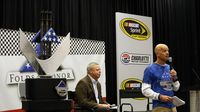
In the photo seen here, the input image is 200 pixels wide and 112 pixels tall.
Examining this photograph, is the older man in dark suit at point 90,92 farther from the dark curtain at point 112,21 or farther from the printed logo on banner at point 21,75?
the dark curtain at point 112,21

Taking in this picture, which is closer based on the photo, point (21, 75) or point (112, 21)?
point (21, 75)

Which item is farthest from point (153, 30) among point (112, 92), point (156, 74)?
point (156, 74)

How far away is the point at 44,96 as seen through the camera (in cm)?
234

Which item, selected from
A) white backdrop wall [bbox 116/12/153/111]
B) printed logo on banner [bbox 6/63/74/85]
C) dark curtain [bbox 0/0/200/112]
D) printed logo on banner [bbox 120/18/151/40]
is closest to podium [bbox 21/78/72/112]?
printed logo on banner [bbox 6/63/74/85]

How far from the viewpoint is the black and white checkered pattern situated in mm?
4344

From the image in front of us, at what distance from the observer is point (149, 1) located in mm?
7375

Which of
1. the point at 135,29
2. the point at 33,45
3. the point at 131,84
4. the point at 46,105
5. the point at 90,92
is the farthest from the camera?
the point at 135,29

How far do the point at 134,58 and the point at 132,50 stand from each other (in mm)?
153

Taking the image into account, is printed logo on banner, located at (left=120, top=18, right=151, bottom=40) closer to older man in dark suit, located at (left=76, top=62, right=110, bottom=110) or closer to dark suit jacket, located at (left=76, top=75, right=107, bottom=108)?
older man in dark suit, located at (left=76, top=62, right=110, bottom=110)

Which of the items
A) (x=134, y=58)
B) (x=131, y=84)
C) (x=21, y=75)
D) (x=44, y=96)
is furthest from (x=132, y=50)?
(x=44, y=96)

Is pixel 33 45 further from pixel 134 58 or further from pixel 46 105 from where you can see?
pixel 134 58

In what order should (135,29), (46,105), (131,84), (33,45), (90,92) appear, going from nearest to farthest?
1. (46,105)
2. (33,45)
3. (90,92)
4. (131,84)
5. (135,29)

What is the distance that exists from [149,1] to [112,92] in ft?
7.27

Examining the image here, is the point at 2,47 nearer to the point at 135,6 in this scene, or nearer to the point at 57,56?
the point at 57,56
